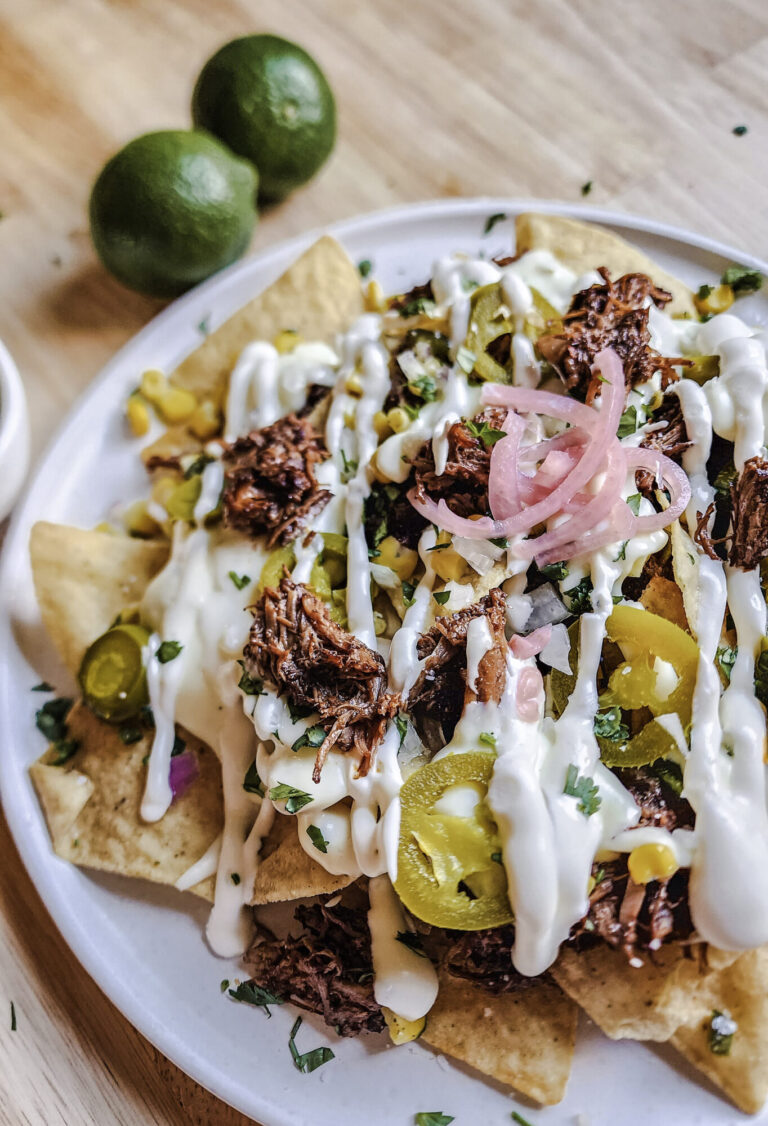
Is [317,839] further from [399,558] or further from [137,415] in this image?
[137,415]

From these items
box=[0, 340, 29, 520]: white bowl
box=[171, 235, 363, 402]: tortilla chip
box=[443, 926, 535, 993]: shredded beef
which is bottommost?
box=[443, 926, 535, 993]: shredded beef

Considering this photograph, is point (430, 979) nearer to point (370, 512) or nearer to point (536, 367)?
point (370, 512)

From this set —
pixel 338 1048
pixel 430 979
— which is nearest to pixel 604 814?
pixel 430 979

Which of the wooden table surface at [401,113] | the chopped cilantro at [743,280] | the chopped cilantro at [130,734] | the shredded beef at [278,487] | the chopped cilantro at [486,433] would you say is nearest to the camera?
the chopped cilantro at [486,433]

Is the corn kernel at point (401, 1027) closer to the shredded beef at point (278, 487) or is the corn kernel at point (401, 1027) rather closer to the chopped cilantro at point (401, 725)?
the chopped cilantro at point (401, 725)

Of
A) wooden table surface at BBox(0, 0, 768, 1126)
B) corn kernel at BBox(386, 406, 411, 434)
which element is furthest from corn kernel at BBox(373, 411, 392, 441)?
wooden table surface at BBox(0, 0, 768, 1126)

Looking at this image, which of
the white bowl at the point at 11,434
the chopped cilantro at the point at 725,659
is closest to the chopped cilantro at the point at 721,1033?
the chopped cilantro at the point at 725,659

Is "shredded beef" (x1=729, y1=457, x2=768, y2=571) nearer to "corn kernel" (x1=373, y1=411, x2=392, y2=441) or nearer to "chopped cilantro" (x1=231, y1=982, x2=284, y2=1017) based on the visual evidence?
"corn kernel" (x1=373, y1=411, x2=392, y2=441)
